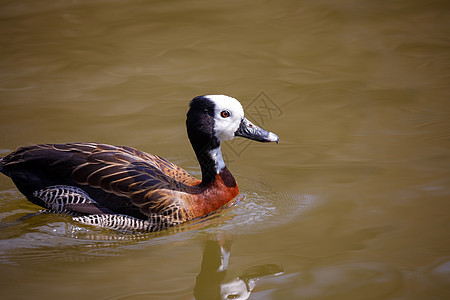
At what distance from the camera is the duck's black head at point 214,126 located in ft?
20.7

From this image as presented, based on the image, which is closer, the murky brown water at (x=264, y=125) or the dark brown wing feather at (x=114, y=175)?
the murky brown water at (x=264, y=125)

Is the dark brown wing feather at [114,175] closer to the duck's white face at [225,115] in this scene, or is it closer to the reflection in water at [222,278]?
the duck's white face at [225,115]

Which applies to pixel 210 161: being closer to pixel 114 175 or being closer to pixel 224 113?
pixel 224 113

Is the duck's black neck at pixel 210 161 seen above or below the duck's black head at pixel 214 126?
below

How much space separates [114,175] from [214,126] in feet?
3.77

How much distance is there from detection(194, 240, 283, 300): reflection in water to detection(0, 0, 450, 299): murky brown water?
18mm

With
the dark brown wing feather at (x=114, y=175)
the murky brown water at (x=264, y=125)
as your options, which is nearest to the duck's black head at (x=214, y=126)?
the dark brown wing feather at (x=114, y=175)

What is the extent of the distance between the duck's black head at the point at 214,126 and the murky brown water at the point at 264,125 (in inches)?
25.0

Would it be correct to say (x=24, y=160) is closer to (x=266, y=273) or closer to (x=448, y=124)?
(x=266, y=273)

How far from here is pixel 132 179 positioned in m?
6.16

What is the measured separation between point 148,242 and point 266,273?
4.13 feet

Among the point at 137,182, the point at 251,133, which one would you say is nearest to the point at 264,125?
the point at 251,133

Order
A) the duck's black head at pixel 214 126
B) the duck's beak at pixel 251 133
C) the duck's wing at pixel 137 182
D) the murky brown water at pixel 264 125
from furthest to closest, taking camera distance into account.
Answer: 1. the duck's beak at pixel 251 133
2. the duck's black head at pixel 214 126
3. the duck's wing at pixel 137 182
4. the murky brown water at pixel 264 125

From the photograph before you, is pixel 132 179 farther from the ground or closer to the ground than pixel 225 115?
closer to the ground
